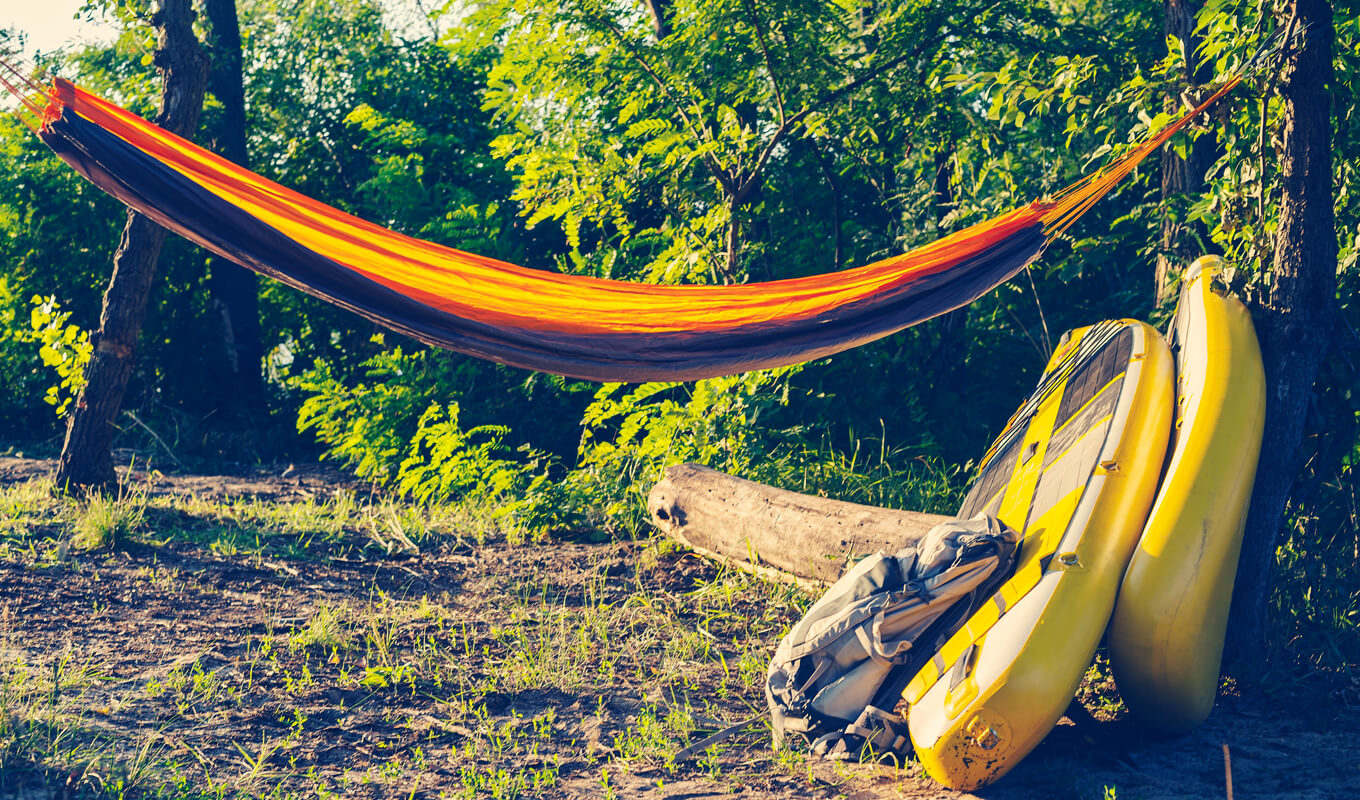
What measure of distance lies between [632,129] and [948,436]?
2.30 m

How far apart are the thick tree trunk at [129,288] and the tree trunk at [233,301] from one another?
2.44m

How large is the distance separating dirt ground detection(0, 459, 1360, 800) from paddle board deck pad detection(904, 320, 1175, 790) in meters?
0.18

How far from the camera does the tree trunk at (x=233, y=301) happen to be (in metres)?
7.37

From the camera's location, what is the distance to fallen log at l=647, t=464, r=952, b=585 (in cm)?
360

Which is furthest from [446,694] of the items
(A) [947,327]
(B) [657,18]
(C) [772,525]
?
(B) [657,18]

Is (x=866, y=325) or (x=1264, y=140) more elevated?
(x=1264, y=140)

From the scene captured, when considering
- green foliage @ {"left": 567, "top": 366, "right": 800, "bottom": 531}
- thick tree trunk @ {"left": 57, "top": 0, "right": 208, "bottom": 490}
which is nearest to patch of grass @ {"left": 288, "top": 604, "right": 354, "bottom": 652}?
green foliage @ {"left": 567, "top": 366, "right": 800, "bottom": 531}

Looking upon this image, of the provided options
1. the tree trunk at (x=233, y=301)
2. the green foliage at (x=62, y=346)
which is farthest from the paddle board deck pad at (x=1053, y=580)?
the tree trunk at (x=233, y=301)

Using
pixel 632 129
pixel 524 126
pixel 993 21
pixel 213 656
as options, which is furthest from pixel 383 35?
pixel 213 656

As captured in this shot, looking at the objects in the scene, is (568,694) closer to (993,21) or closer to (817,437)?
(817,437)

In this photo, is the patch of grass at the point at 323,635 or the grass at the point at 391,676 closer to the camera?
the grass at the point at 391,676

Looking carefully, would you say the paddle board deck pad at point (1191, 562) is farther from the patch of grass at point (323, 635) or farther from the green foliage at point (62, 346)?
the green foliage at point (62, 346)

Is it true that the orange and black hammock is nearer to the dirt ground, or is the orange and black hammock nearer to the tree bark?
the dirt ground

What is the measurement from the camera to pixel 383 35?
7.96 m
